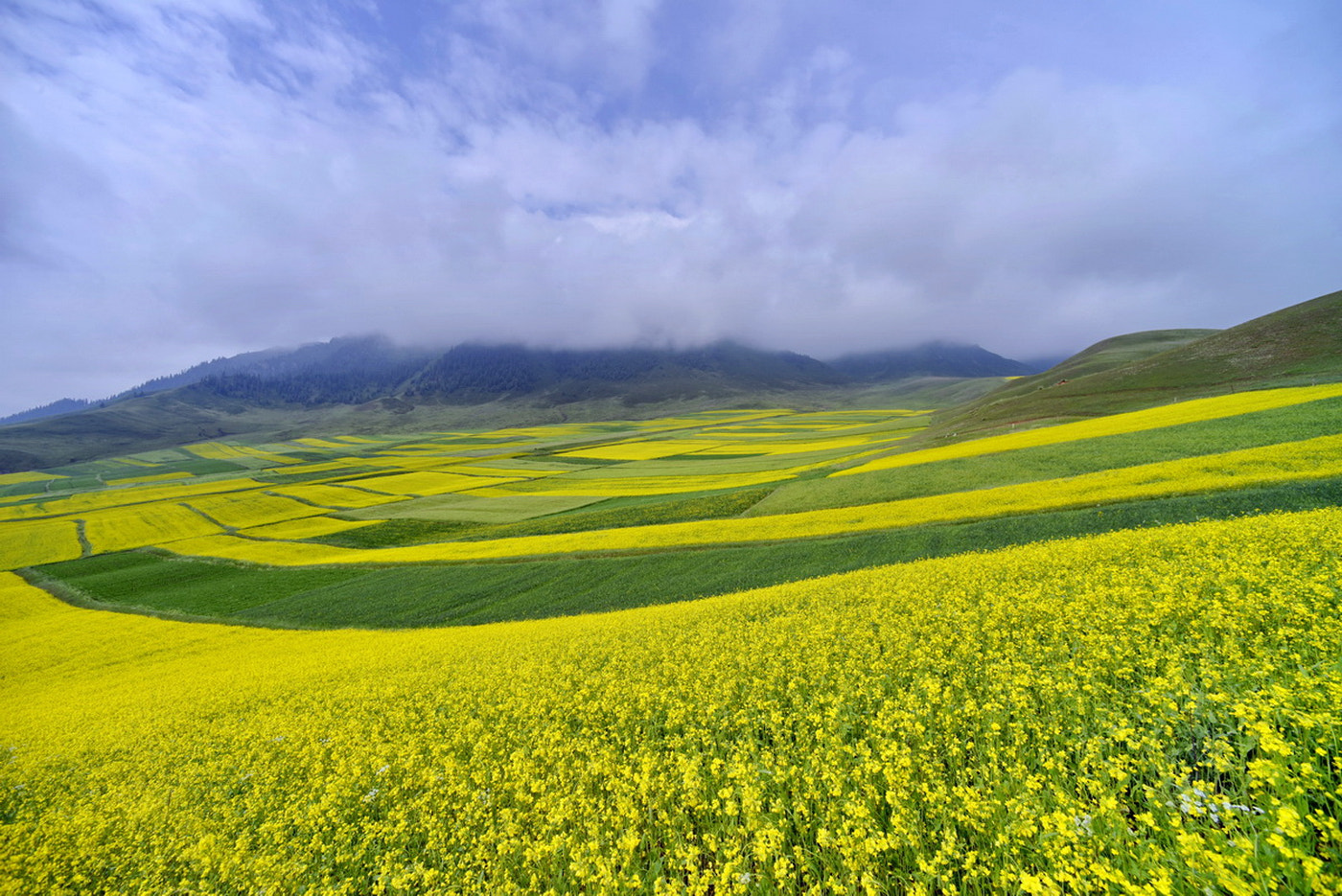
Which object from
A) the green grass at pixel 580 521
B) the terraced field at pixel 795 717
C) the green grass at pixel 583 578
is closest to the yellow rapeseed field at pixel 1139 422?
the terraced field at pixel 795 717

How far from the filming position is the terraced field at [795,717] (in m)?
5.75

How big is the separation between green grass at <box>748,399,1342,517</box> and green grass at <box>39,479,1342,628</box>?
30.1 feet

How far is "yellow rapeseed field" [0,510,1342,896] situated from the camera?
546 centimetres

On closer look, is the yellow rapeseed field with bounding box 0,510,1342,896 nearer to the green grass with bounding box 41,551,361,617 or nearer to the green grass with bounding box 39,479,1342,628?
the green grass with bounding box 39,479,1342,628

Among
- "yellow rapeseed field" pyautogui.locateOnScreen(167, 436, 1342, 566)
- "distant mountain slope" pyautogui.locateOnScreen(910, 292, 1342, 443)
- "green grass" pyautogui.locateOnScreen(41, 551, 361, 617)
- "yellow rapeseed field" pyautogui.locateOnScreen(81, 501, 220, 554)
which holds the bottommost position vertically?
"green grass" pyautogui.locateOnScreen(41, 551, 361, 617)

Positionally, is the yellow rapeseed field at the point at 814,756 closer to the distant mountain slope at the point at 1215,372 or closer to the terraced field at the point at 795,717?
the terraced field at the point at 795,717

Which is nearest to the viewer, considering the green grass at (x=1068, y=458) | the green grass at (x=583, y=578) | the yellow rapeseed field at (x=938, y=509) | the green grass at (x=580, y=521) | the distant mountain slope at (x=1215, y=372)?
the green grass at (x=583, y=578)

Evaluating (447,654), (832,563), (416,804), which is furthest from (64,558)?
(832,563)

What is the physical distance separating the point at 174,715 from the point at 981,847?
23.4 metres

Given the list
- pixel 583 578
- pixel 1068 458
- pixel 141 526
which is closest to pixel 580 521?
pixel 583 578

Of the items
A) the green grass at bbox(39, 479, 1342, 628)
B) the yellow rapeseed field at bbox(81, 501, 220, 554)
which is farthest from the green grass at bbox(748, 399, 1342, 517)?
the yellow rapeseed field at bbox(81, 501, 220, 554)

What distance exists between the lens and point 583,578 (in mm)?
30500

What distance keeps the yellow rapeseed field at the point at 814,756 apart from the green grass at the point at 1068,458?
16.7 meters

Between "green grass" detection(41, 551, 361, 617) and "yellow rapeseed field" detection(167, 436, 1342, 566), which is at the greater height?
"yellow rapeseed field" detection(167, 436, 1342, 566)
